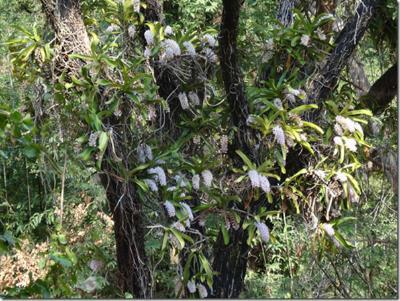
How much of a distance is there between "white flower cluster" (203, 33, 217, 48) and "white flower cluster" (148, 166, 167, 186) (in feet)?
2.04

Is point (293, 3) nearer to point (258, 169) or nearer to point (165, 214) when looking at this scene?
point (258, 169)

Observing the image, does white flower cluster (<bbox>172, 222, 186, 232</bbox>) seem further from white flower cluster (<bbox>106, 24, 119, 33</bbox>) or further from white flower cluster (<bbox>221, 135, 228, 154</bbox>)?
white flower cluster (<bbox>106, 24, 119, 33</bbox>)

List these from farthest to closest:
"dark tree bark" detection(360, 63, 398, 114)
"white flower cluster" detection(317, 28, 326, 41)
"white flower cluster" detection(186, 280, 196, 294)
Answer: "dark tree bark" detection(360, 63, 398, 114), "white flower cluster" detection(317, 28, 326, 41), "white flower cluster" detection(186, 280, 196, 294)

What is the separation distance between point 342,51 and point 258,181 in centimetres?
67

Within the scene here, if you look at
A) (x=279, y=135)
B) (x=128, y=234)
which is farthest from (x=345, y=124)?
(x=128, y=234)

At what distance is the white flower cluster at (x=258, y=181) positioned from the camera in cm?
219

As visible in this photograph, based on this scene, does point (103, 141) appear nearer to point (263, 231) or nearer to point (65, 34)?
point (65, 34)

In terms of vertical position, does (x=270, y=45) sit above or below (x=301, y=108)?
above

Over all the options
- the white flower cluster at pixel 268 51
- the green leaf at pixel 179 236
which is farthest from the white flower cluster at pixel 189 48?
the green leaf at pixel 179 236

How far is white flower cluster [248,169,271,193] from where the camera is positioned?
7.17ft

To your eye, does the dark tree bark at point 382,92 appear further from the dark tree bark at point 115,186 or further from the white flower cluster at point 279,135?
the dark tree bark at point 115,186

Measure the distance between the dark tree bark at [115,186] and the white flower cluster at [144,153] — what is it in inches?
2.5

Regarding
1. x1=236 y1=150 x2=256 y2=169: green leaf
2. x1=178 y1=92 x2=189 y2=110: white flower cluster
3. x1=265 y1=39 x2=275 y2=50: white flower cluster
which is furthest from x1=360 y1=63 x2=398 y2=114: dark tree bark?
x1=178 y1=92 x2=189 y2=110: white flower cluster

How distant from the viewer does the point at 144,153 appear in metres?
2.23
